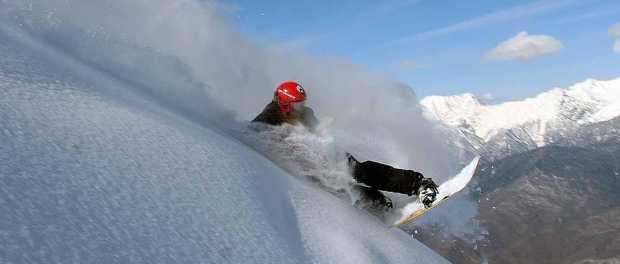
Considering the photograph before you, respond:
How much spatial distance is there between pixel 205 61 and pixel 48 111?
488 inches

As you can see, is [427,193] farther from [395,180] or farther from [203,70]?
[203,70]

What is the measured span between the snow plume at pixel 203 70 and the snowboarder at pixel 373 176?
4.97ft

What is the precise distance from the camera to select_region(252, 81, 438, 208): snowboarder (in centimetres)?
945

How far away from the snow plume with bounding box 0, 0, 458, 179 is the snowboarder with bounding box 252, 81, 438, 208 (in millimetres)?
1514

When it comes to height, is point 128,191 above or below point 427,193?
below

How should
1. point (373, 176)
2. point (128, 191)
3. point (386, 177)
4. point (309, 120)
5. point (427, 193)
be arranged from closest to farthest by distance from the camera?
point (128, 191) < point (427, 193) < point (386, 177) < point (373, 176) < point (309, 120)

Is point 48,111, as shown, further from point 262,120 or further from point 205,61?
point 205,61

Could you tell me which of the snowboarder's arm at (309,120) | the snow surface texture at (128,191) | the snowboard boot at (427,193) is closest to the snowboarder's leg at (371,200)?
the snowboard boot at (427,193)

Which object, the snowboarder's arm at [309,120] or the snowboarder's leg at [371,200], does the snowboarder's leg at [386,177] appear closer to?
the snowboarder's leg at [371,200]

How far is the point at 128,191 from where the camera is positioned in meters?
4.26

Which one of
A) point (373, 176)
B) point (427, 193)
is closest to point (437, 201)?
point (427, 193)

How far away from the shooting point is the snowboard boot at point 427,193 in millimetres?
9234

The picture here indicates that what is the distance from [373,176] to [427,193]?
49.9 inches

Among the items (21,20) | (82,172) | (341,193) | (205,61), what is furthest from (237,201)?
(205,61)
